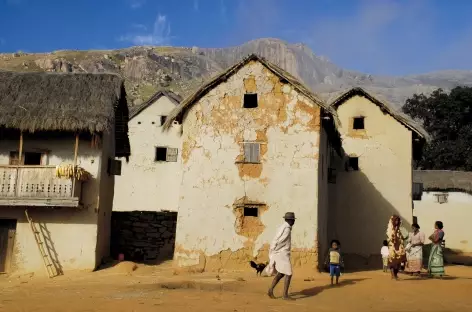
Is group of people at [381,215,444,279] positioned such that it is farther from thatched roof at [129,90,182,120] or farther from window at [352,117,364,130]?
thatched roof at [129,90,182,120]

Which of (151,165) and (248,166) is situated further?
(151,165)

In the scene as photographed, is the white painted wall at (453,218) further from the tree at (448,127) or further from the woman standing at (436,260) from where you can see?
the woman standing at (436,260)

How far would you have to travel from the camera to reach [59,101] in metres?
17.0

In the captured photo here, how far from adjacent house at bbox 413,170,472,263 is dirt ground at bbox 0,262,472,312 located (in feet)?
63.0

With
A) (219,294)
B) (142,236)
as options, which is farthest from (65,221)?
(219,294)

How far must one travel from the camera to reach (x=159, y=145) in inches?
1182

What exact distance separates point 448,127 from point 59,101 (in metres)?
37.0

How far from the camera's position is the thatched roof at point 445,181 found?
3169 centimetres

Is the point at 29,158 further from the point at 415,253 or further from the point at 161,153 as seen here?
the point at 161,153

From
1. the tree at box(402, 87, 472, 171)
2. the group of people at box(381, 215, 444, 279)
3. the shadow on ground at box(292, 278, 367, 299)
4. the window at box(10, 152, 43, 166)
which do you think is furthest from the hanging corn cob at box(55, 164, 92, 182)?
the tree at box(402, 87, 472, 171)

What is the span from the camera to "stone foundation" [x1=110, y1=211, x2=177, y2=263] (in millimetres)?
20344

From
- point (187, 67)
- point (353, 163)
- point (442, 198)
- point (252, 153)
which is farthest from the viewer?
point (187, 67)

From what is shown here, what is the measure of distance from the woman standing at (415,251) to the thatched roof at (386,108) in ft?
25.8

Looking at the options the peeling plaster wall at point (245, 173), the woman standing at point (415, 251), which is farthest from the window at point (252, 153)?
the woman standing at point (415, 251)
